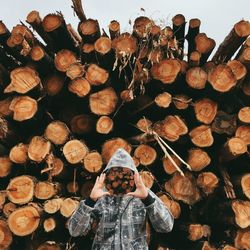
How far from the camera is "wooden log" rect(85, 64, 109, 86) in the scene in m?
4.60

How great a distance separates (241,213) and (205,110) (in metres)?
0.92

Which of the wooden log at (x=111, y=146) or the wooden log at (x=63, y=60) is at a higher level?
the wooden log at (x=63, y=60)

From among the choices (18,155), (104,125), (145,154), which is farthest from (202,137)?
(18,155)

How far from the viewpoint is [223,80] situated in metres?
4.62

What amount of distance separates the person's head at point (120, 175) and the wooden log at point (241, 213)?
1.42m

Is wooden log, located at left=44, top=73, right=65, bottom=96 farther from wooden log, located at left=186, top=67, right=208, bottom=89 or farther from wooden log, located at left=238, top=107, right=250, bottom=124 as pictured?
wooden log, located at left=238, top=107, right=250, bottom=124

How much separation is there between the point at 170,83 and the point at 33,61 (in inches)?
48.2

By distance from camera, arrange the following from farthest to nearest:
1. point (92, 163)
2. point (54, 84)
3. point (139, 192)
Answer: point (54, 84) < point (92, 163) < point (139, 192)

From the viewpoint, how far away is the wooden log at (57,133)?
4.60 m

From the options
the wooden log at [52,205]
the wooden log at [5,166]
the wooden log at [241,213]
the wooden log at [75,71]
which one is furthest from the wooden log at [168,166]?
the wooden log at [5,166]

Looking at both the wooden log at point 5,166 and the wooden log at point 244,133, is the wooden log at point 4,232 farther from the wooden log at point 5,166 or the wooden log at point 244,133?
the wooden log at point 244,133

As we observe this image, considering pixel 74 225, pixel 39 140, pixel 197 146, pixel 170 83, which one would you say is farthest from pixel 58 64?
pixel 74 225

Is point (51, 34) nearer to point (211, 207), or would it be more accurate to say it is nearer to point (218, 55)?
point (218, 55)

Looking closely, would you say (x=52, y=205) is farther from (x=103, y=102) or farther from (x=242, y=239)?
(x=242, y=239)
